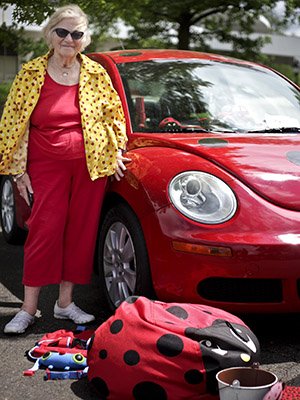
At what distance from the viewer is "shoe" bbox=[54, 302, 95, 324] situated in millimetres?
4324

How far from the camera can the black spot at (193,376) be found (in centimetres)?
311

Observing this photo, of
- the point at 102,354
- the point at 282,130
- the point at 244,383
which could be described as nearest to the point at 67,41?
the point at 282,130

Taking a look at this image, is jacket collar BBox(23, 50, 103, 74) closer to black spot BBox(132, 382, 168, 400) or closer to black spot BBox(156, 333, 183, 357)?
black spot BBox(156, 333, 183, 357)

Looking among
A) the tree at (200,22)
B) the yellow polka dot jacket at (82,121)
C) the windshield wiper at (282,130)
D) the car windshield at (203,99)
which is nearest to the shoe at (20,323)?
the yellow polka dot jacket at (82,121)

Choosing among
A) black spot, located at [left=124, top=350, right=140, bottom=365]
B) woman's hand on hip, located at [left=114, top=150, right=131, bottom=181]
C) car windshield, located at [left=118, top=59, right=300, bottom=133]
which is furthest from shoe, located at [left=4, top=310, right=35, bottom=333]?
car windshield, located at [left=118, top=59, right=300, bottom=133]

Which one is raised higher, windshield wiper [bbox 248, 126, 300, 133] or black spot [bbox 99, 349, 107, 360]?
windshield wiper [bbox 248, 126, 300, 133]

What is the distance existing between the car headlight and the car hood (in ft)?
0.40

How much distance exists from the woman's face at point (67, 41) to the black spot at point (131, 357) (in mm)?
1746

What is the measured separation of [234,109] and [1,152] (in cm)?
150

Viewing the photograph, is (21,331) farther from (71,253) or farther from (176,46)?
(176,46)

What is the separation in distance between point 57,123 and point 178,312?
1.32 m

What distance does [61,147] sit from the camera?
416 centimetres

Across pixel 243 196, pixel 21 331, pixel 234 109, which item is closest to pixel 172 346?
pixel 243 196

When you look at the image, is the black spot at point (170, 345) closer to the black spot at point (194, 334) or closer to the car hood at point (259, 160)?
the black spot at point (194, 334)
